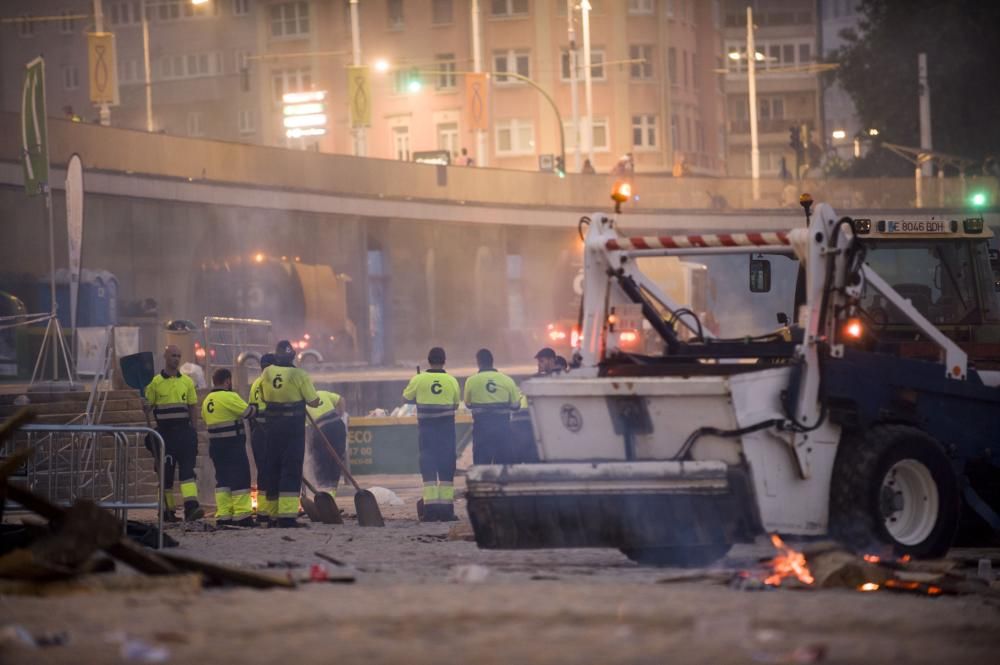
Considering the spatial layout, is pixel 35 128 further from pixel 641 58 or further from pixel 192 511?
pixel 641 58

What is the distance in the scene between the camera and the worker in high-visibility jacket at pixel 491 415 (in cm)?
1764

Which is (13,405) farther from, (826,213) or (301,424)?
(826,213)

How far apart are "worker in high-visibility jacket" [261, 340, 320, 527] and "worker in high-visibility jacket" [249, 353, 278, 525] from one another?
0.06m

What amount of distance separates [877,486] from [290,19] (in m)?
74.5

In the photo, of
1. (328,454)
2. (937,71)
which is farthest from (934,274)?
(937,71)

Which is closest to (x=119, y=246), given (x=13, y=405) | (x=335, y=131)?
(x=13, y=405)

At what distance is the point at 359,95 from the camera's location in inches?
2092

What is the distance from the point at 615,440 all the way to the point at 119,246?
27859 millimetres

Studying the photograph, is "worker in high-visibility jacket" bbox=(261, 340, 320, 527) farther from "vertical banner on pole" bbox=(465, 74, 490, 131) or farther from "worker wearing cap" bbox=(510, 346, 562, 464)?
"vertical banner on pole" bbox=(465, 74, 490, 131)

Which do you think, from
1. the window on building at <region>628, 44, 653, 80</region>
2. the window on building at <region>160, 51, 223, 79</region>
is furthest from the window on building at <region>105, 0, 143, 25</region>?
the window on building at <region>628, 44, 653, 80</region>

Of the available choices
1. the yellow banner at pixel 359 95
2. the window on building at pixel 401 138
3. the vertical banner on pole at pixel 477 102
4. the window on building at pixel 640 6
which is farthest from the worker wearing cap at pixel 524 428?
the window on building at pixel 640 6

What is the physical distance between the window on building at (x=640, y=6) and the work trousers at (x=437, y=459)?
204ft

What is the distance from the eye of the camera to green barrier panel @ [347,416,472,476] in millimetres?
23641

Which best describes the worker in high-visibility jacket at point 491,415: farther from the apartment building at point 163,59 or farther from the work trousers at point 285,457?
the apartment building at point 163,59
